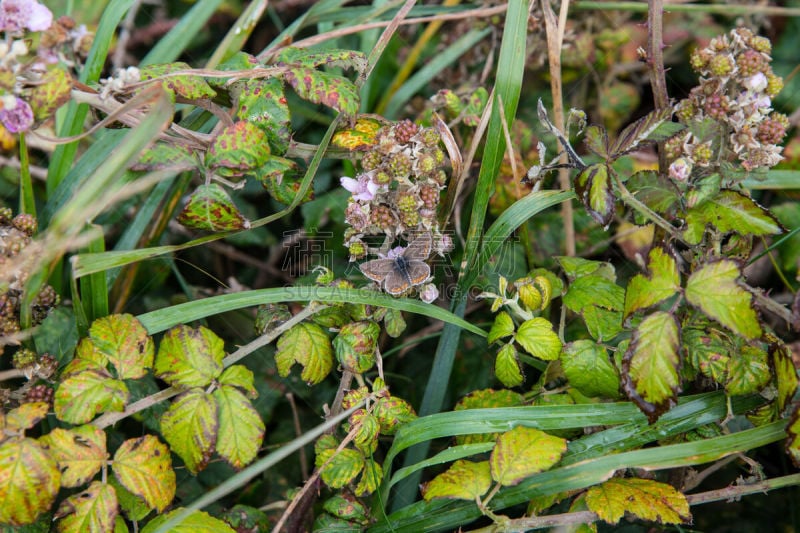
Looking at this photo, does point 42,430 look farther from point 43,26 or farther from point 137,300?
point 43,26

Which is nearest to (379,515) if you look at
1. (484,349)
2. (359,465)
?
(359,465)

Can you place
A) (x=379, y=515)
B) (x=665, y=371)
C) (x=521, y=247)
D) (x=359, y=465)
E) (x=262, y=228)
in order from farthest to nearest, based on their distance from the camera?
(x=262, y=228) < (x=521, y=247) < (x=379, y=515) < (x=359, y=465) < (x=665, y=371)

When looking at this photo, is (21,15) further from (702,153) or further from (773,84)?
(773,84)

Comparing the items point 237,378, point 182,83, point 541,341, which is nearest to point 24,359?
point 237,378

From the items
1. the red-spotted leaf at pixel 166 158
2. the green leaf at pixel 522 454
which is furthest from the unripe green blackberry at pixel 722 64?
the red-spotted leaf at pixel 166 158

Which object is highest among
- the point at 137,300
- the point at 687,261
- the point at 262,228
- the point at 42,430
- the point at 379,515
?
the point at 687,261

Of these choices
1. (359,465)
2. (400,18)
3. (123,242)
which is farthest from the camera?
(123,242)

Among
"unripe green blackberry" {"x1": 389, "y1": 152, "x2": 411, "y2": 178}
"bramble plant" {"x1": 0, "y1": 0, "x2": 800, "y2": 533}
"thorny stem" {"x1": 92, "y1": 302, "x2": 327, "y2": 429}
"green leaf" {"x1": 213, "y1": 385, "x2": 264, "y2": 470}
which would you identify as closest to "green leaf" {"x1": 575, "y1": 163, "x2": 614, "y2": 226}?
"bramble plant" {"x1": 0, "y1": 0, "x2": 800, "y2": 533}

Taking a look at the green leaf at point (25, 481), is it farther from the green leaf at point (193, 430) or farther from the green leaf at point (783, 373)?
the green leaf at point (783, 373)
